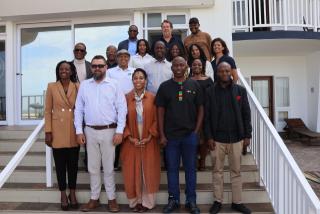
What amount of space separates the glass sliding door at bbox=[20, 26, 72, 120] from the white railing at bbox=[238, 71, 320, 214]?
501 centimetres

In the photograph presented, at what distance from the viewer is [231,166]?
4305mm

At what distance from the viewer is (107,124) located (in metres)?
4.35

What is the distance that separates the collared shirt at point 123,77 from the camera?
4.91 meters

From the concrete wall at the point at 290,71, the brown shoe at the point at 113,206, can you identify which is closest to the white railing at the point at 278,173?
the brown shoe at the point at 113,206

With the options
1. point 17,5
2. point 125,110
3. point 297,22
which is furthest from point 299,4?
point 125,110

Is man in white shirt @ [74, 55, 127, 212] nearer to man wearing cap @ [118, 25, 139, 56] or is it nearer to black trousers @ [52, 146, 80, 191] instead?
black trousers @ [52, 146, 80, 191]

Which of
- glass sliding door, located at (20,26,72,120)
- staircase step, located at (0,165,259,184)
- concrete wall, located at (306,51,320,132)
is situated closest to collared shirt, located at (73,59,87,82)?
staircase step, located at (0,165,259,184)

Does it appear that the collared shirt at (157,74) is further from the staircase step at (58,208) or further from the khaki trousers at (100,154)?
the staircase step at (58,208)

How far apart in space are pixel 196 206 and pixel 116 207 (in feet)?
3.05

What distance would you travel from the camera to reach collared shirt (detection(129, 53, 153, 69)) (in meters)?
5.39

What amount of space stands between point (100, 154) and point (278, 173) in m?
1.97

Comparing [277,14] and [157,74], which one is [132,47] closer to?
[157,74]

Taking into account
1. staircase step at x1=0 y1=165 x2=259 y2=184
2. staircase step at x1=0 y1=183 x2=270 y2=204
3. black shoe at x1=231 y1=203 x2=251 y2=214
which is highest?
staircase step at x1=0 y1=165 x2=259 y2=184

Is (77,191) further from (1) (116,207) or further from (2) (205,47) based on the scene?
(2) (205,47)
